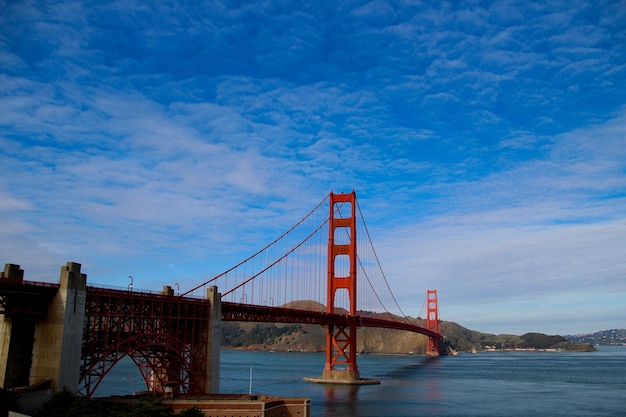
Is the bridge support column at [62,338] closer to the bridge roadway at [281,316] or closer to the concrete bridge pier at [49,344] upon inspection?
the concrete bridge pier at [49,344]

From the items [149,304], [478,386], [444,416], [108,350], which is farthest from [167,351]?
[478,386]

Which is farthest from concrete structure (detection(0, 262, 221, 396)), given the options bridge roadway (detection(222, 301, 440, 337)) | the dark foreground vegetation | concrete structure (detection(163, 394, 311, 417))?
bridge roadway (detection(222, 301, 440, 337))

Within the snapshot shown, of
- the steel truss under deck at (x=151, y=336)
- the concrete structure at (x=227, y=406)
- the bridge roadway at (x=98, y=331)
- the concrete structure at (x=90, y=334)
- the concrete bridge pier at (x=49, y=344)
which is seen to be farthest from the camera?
the steel truss under deck at (x=151, y=336)

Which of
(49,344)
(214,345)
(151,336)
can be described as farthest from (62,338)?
(214,345)

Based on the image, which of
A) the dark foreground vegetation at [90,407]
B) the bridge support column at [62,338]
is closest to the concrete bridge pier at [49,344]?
the bridge support column at [62,338]

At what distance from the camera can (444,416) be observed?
51.5 m

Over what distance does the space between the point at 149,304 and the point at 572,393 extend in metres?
60.7

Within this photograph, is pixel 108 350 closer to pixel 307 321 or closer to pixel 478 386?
pixel 307 321

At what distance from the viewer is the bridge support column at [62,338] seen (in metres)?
34.9

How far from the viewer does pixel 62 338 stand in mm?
35219

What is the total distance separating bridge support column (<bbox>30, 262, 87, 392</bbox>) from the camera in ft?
115

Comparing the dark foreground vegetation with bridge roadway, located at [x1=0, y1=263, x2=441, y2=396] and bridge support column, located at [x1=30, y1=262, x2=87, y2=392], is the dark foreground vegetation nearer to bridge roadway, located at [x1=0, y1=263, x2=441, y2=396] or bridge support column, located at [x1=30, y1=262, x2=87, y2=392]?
bridge support column, located at [x1=30, y1=262, x2=87, y2=392]

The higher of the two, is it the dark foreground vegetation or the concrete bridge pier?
the concrete bridge pier

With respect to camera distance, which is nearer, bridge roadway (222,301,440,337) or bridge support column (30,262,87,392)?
bridge support column (30,262,87,392)
